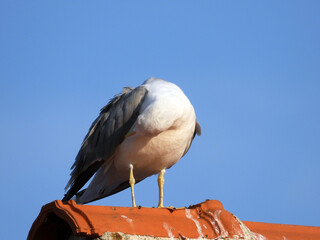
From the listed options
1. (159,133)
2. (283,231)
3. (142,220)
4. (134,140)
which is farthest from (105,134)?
(142,220)

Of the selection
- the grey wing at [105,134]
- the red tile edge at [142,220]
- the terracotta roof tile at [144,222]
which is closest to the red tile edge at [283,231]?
the terracotta roof tile at [144,222]

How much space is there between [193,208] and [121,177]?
2768 mm

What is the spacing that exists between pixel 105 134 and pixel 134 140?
0.54 m

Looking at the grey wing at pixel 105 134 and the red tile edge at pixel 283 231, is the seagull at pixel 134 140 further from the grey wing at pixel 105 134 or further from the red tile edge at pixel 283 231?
the red tile edge at pixel 283 231

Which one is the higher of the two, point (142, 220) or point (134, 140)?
point (134, 140)

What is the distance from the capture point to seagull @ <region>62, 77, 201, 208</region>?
317 inches

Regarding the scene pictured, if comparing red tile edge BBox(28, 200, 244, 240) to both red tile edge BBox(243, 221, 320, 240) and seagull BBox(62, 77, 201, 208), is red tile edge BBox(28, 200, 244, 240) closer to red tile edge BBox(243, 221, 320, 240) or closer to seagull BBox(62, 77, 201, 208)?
red tile edge BBox(243, 221, 320, 240)

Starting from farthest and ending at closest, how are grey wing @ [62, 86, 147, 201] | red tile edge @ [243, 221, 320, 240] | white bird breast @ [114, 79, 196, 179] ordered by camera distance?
grey wing @ [62, 86, 147, 201]
white bird breast @ [114, 79, 196, 179]
red tile edge @ [243, 221, 320, 240]

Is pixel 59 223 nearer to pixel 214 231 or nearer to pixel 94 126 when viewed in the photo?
pixel 214 231

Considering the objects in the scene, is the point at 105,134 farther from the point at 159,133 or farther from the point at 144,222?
the point at 144,222

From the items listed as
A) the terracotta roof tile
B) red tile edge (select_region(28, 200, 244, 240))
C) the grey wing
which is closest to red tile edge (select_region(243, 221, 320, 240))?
the terracotta roof tile

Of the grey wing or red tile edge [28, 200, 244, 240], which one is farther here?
the grey wing

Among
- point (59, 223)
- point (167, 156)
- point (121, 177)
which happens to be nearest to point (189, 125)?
point (167, 156)

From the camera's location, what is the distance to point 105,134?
870 cm
